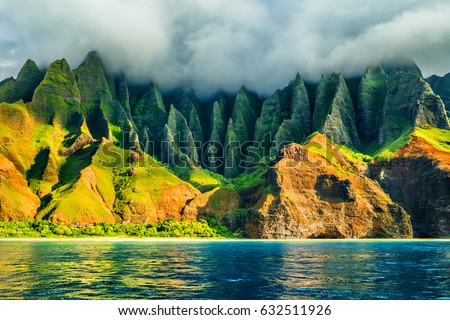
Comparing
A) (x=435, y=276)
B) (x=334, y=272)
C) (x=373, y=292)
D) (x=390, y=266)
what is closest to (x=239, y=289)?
(x=373, y=292)

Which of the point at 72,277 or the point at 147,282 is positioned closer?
the point at 147,282

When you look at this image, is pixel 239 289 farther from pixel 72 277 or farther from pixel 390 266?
pixel 390 266

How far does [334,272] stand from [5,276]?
52375mm

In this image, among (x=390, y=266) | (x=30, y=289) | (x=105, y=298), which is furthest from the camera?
(x=390, y=266)

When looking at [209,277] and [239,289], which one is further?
[209,277]

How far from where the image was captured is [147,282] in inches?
2474

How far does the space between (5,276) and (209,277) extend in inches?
1203

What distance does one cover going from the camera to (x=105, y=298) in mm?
50562
